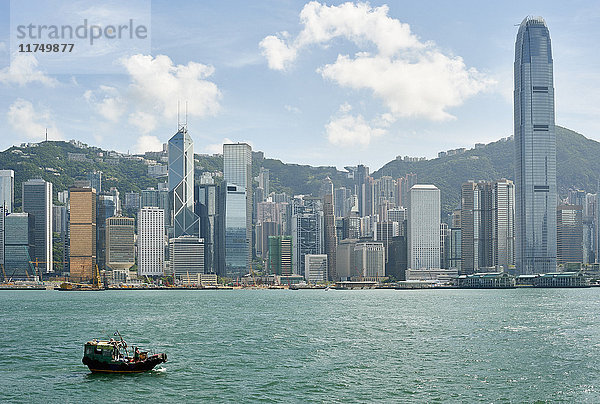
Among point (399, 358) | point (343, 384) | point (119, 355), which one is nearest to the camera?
point (343, 384)

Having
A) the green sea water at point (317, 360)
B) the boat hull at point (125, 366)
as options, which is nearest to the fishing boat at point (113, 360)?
the boat hull at point (125, 366)

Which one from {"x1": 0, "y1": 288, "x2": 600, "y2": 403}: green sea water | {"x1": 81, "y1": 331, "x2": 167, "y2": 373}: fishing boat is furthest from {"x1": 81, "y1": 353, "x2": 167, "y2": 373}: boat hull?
{"x1": 0, "y1": 288, "x2": 600, "y2": 403}: green sea water

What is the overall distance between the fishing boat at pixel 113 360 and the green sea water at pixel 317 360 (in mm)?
669

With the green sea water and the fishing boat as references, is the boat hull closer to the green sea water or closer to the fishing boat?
the fishing boat

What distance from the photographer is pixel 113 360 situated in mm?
45625

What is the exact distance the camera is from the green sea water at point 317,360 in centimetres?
4044

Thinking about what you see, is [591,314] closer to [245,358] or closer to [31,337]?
[245,358]

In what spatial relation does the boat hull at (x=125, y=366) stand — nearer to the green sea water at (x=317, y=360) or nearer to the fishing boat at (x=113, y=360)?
the fishing boat at (x=113, y=360)

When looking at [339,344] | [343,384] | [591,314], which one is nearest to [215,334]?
[339,344]

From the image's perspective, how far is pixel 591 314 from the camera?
9238cm

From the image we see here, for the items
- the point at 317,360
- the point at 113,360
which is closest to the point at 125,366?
the point at 113,360

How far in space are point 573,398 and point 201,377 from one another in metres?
21.1

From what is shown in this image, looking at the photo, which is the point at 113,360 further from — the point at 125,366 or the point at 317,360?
the point at 317,360

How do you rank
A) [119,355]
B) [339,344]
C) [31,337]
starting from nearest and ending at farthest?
1. [119,355]
2. [339,344]
3. [31,337]
